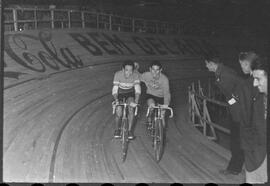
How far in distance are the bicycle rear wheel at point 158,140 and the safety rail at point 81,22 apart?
1331 mm

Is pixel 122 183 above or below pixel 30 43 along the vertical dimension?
below

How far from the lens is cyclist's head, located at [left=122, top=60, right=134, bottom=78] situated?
412 cm

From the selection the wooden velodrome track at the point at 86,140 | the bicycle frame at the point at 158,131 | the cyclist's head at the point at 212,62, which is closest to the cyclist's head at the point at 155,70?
the wooden velodrome track at the point at 86,140

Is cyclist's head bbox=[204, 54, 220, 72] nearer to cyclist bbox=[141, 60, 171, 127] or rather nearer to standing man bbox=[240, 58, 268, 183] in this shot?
cyclist bbox=[141, 60, 171, 127]

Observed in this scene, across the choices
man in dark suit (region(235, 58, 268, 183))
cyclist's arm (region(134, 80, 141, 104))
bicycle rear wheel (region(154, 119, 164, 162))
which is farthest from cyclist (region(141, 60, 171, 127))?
man in dark suit (region(235, 58, 268, 183))

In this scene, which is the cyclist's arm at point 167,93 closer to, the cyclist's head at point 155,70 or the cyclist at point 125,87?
the cyclist's head at point 155,70

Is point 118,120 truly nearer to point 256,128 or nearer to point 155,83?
point 155,83

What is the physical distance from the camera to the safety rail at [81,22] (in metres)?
4.41

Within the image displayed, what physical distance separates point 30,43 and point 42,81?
0.46 meters

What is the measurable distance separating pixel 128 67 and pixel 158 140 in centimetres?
92

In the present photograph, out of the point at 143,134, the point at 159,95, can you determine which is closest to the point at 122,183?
the point at 143,134

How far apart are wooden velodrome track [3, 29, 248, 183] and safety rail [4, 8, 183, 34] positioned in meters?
0.47

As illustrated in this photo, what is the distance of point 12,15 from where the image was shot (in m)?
4.15

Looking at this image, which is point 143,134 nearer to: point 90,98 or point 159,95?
point 159,95
